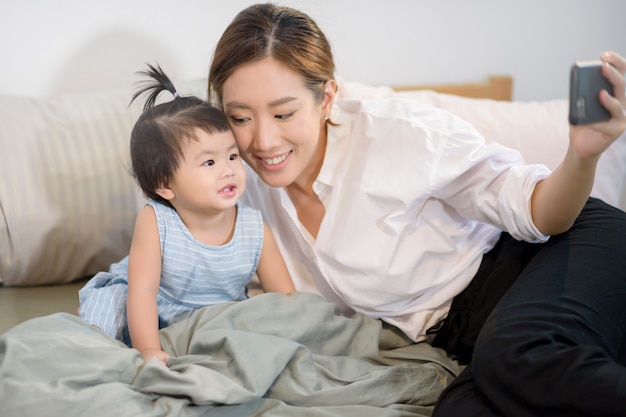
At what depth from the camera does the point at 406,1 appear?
209 cm

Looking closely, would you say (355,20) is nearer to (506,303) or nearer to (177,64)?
(177,64)

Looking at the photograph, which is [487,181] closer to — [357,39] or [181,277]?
[181,277]

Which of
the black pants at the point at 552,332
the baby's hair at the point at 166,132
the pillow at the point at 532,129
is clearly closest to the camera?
the black pants at the point at 552,332

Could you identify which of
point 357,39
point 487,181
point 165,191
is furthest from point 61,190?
point 357,39

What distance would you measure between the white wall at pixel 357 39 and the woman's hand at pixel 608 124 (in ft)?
3.52

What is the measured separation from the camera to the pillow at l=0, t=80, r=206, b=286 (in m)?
1.45

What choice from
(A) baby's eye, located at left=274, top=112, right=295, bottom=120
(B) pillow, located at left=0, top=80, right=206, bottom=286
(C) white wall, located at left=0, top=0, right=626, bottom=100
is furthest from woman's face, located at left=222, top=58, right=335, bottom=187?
(C) white wall, located at left=0, top=0, right=626, bottom=100

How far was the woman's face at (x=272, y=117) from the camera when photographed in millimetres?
1245

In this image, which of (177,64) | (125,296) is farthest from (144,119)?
(177,64)

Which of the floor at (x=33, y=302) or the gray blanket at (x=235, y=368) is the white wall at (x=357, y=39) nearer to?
the floor at (x=33, y=302)

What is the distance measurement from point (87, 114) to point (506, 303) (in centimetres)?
100

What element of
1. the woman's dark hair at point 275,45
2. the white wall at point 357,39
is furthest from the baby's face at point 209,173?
the white wall at point 357,39

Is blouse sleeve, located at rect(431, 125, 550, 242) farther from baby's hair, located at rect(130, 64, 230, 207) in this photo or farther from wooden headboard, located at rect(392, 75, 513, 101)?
wooden headboard, located at rect(392, 75, 513, 101)

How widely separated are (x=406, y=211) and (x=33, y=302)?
0.77 m
